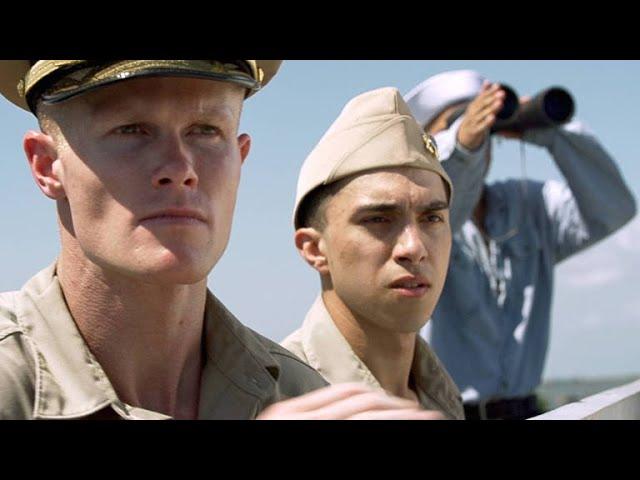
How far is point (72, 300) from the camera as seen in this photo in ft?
6.71

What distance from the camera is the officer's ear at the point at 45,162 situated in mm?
2020

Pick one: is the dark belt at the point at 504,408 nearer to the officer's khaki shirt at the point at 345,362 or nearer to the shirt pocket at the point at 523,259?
the shirt pocket at the point at 523,259

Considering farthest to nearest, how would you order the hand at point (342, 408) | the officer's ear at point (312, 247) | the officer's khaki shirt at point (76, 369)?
the officer's ear at point (312, 247), the officer's khaki shirt at point (76, 369), the hand at point (342, 408)

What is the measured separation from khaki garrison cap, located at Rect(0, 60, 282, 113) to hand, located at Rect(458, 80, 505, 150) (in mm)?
2226

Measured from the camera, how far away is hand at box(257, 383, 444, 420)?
1.65 m

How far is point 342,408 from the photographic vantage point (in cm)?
168

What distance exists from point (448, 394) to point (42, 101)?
1.70 metres

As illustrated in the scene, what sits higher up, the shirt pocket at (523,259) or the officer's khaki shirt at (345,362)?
the shirt pocket at (523,259)

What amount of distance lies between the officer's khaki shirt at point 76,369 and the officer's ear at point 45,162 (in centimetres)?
18

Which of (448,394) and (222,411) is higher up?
(448,394)

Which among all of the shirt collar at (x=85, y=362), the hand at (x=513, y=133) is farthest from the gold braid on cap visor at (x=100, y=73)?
the hand at (x=513, y=133)

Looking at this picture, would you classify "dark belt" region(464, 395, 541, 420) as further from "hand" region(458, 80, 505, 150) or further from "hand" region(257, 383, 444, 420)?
"hand" region(257, 383, 444, 420)
